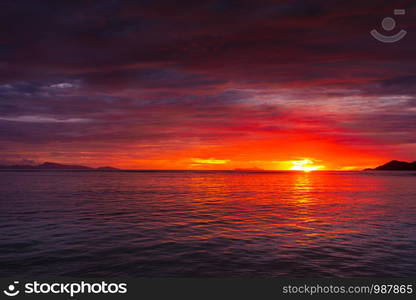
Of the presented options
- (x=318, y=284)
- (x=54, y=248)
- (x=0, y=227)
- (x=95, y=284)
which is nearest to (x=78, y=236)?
(x=54, y=248)

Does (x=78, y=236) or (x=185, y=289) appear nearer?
(x=185, y=289)

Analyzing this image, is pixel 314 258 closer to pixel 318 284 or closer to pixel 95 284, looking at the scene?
pixel 318 284

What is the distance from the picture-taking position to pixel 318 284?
9820mm

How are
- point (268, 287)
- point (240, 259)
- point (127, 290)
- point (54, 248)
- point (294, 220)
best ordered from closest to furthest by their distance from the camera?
point (127, 290) < point (268, 287) < point (240, 259) < point (54, 248) < point (294, 220)

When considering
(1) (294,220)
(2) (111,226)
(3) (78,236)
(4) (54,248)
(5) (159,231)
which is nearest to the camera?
(4) (54,248)

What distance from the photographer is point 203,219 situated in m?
28.7

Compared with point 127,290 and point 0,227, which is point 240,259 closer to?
point 127,290

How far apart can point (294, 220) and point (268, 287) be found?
64.0 ft

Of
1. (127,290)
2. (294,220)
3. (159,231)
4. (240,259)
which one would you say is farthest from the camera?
(294,220)

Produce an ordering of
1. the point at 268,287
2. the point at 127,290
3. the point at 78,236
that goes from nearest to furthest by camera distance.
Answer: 1. the point at 127,290
2. the point at 268,287
3. the point at 78,236

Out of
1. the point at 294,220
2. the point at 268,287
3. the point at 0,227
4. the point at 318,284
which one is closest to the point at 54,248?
the point at 0,227

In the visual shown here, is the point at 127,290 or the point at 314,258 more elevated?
the point at 127,290

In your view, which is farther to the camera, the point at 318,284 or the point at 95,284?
the point at 318,284

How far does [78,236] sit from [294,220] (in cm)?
1751
